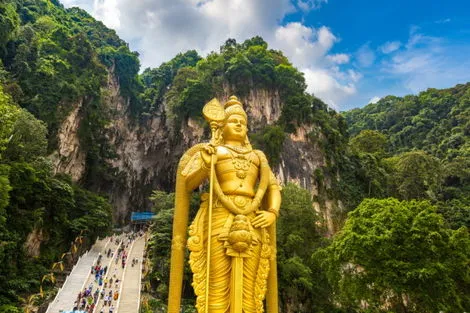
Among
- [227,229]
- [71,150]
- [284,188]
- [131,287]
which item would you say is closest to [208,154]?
[227,229]

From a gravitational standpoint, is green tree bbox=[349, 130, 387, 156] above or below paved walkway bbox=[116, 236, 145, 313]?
above

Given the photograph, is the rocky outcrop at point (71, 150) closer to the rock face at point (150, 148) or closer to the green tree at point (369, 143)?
the rock face at point (150, 148)

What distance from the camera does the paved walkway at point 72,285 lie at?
10258 millimetres

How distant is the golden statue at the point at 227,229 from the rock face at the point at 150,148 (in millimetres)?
15645

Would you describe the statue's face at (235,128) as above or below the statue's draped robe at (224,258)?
above

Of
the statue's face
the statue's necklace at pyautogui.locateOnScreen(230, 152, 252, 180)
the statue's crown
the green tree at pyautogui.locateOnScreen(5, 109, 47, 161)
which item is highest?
the green tree at pyautogui.locateOnScreen(5, 109, 47, 161)

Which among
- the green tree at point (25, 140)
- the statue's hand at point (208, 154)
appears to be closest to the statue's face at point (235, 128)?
the statue's hand at point (208, 154)

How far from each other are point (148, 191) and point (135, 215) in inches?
141

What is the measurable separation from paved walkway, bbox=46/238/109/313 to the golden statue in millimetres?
7348

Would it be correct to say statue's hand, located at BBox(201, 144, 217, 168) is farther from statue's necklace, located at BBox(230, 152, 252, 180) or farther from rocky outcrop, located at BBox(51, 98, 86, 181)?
rocky outcrop, located at BBox(51, 98, 86, 181)

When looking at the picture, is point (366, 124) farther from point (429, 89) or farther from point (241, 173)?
point (241, 173)

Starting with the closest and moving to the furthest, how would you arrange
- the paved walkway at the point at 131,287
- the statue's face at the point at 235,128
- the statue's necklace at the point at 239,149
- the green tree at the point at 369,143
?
the statue's necklace at the point at 239,149
the statue's face at the point at 235,128
the paved walkway at the point at 131,287
the green tree at the point at 369,143

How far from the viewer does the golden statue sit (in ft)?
13.6

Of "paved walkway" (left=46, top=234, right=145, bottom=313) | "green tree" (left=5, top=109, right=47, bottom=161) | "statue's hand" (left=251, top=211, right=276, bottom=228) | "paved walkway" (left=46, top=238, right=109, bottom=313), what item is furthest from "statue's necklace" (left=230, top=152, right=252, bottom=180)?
"green tree" (left=5, top=109, right=47, bottom=161)
